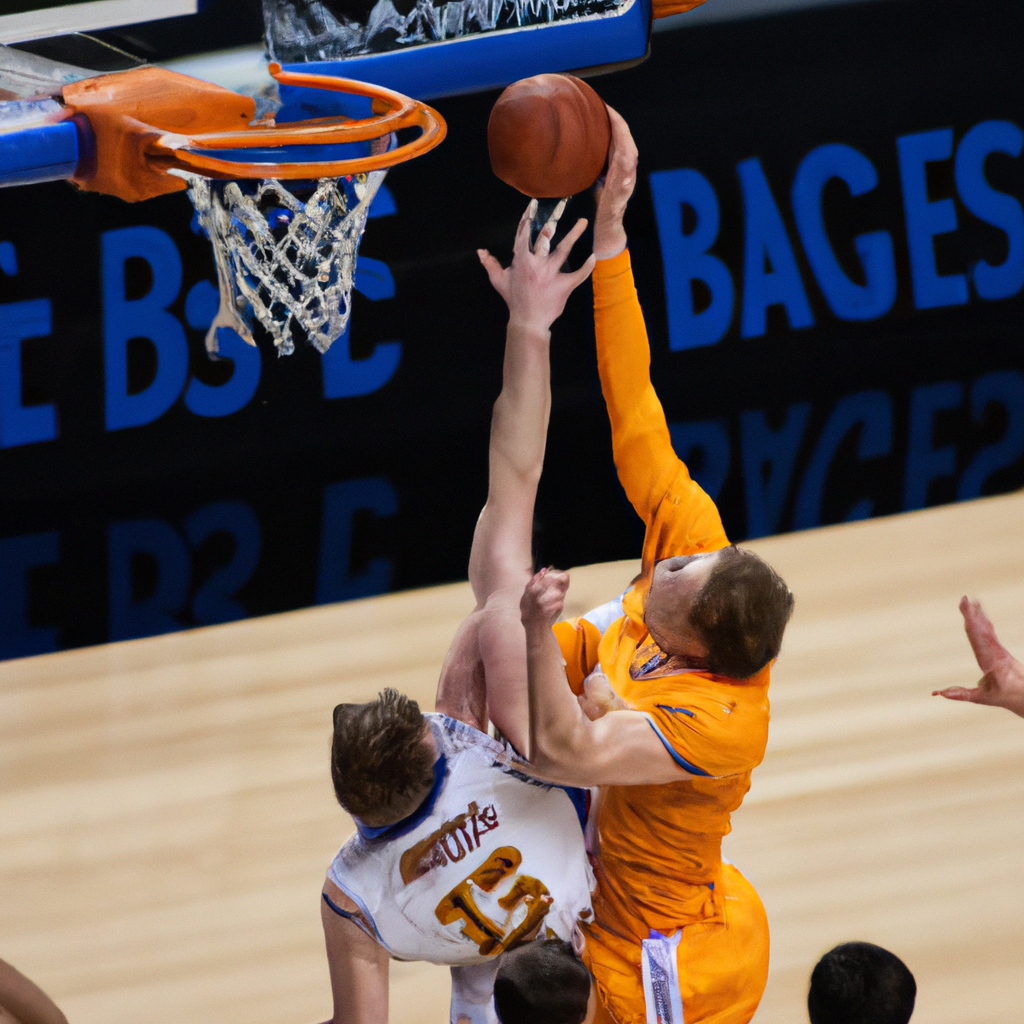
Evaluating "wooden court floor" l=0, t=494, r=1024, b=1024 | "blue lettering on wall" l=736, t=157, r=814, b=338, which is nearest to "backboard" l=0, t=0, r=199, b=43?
"wooden court floor" l=0, t=494, r=1024, b=1024

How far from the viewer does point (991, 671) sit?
2074 mm

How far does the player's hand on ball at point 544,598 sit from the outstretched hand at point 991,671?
→ 0.82 m

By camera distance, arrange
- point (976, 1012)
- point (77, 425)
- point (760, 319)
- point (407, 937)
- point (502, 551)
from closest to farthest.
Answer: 1. point (407, 937)
2. point (502, 551)
3. point (976, 1012)
4. point (77, 425)
5. point (760, 319)

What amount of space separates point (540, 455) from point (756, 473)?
2.67 metres

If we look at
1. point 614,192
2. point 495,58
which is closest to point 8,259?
point 495,58

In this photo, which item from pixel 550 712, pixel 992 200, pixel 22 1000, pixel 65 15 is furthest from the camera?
pixel 992 200

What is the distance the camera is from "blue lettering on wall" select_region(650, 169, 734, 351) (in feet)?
16.9

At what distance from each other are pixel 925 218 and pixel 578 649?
3774 mm

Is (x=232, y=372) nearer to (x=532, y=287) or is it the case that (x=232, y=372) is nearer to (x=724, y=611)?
(x=532, y=287)

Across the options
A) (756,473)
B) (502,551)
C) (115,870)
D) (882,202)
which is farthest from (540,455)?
(882,202)

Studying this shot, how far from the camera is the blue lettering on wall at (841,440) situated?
4.78 m

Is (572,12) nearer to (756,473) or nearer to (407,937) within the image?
(756,473)

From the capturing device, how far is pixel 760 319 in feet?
17.3

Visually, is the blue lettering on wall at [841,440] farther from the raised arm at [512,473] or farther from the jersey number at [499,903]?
the jersey number at [499,903]
